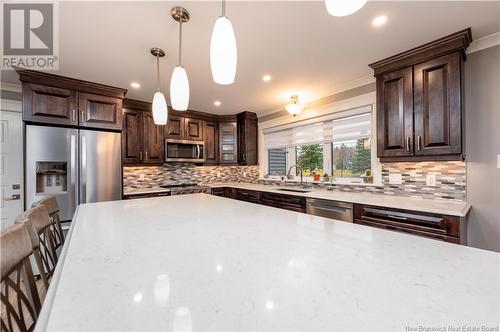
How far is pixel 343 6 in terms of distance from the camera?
75 cm

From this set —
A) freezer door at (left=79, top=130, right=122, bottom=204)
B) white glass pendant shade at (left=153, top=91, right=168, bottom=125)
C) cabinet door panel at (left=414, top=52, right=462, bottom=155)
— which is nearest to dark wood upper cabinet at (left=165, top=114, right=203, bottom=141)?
freezer door at (left=79, top=130, right=122, bottom=204)

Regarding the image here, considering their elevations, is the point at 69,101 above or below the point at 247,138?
above

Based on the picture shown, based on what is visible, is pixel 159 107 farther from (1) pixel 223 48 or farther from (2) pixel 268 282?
(2) pixel 268 282

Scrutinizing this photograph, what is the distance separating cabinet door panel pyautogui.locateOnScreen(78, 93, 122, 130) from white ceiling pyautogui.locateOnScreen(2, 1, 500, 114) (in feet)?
0.86

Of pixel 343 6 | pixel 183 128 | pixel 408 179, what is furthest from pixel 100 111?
pixel 408 179

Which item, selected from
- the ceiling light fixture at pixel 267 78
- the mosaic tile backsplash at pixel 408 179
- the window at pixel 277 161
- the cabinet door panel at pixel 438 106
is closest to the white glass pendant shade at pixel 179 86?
the ceiling light fixture at pixel 267 78

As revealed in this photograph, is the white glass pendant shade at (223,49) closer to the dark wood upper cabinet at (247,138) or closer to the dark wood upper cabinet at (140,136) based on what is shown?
the dark wood upper cabinet at (140,136)

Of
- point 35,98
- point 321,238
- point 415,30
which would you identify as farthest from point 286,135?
point 35,98

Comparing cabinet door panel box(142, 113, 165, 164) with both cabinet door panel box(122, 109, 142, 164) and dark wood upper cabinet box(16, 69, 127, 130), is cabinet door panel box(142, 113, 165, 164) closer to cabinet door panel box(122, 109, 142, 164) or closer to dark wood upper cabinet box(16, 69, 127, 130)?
cabinet door panel box(122, 109, 142, 164)

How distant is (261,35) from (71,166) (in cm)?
254

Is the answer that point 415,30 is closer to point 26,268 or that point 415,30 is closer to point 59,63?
point 26,268

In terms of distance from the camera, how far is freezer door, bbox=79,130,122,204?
8.48 feet

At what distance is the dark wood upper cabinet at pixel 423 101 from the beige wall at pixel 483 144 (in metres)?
0.23

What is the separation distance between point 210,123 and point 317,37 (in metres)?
2.86
